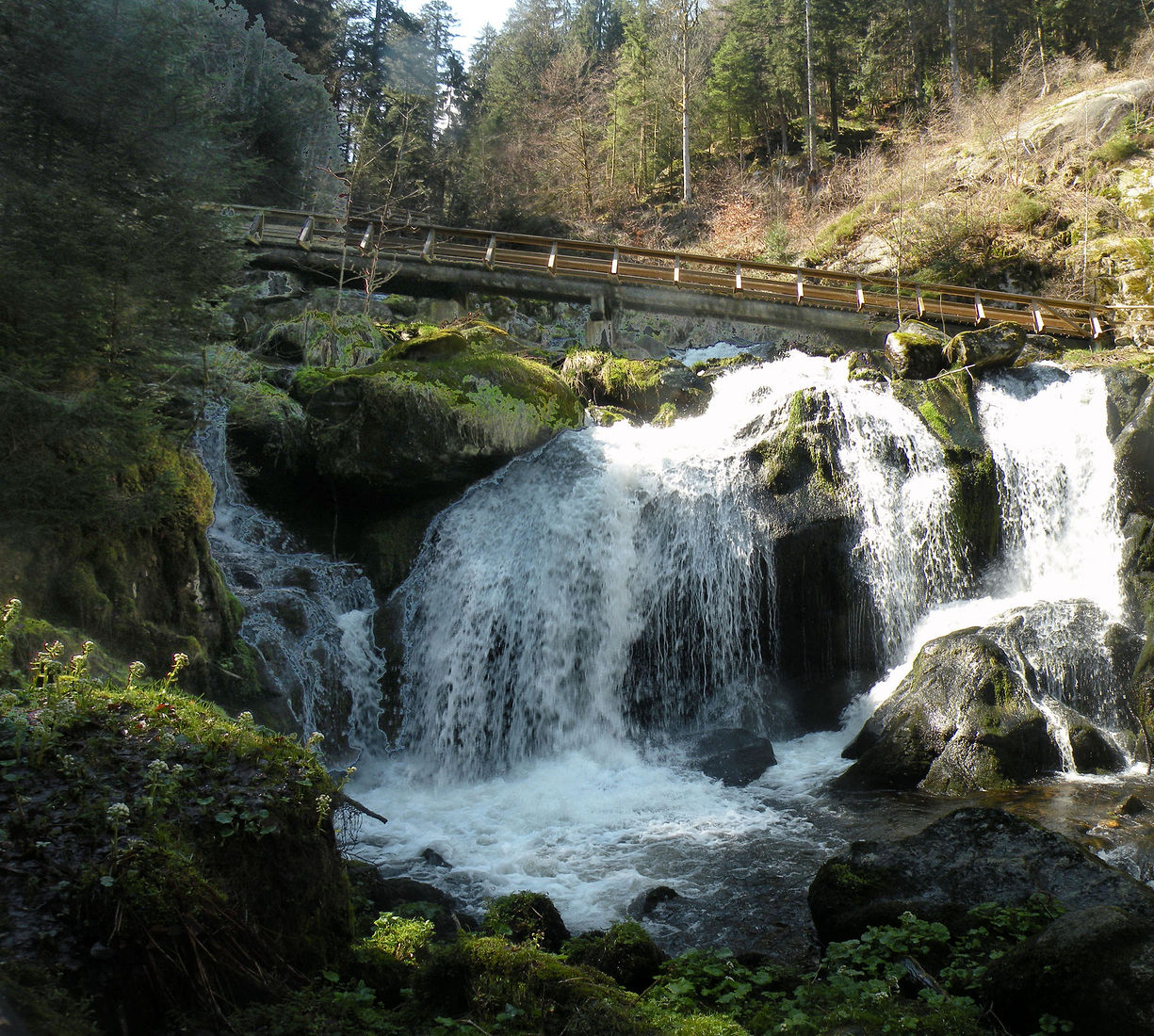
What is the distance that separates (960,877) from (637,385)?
1033 centimetres

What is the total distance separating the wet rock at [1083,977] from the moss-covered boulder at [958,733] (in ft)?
15.9

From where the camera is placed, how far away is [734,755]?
368 inches

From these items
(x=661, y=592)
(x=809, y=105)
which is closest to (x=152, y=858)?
(x=661, y=592)

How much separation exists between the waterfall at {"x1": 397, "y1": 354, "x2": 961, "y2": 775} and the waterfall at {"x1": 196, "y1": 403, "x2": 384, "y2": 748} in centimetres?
61

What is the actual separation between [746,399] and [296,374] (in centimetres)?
703

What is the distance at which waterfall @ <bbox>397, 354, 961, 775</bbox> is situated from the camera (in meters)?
10.5

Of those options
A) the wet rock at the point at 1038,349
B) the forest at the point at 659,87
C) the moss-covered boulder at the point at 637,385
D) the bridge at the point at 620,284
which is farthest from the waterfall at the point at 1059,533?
the forest at the point at 659,87

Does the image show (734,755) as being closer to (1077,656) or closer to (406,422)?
(1077,656)

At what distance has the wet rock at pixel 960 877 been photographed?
484 centimetres

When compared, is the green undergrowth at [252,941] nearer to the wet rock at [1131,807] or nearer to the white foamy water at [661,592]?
the wet rock at [1131,807]

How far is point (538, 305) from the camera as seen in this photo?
2556 cm

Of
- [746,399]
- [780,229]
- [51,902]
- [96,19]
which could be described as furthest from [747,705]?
[780,229]

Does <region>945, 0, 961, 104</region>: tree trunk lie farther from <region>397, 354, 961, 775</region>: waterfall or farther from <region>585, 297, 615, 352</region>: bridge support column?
<region>397, 354, 961, 775</region>: waterfall

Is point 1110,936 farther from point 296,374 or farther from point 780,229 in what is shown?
point 780,229
